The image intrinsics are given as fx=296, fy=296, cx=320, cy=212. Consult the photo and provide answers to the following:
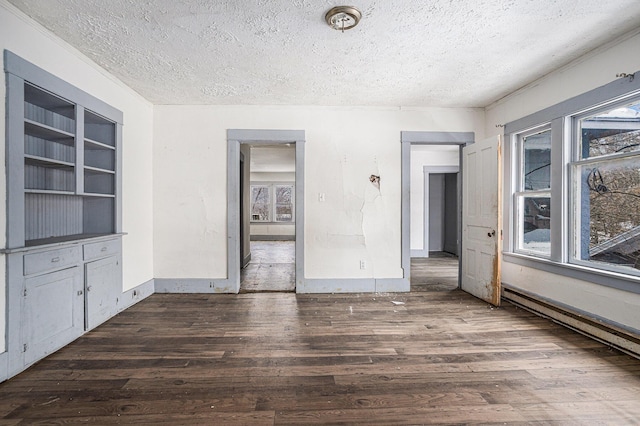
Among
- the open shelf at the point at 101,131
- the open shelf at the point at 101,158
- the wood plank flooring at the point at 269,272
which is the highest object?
the open shelf at the point at 101,131

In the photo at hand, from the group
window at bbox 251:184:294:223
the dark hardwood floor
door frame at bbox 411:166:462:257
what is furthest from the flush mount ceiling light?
window at bbox 251:184:294:223

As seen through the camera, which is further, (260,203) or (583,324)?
(260,203)

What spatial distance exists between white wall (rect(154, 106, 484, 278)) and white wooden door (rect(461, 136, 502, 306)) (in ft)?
2.19

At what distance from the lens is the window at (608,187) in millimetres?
2551

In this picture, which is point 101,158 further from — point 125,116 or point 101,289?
point 101,289

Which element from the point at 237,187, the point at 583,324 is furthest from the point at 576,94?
the point at 237,187

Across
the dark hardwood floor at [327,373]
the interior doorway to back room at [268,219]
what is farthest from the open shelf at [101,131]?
the dark hardwood floor at [327,373]

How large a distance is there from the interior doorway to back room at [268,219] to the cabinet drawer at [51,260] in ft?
6.90

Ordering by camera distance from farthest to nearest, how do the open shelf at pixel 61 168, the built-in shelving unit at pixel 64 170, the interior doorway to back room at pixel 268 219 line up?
the interior doorway to back room at pixel 268 219, the built-in shelving unit at pixel 64 170, the open shelf at pixel 61 168

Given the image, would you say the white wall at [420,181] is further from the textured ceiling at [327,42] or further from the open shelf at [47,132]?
the open shelf at [47,132]

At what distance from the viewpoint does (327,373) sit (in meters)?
2.16

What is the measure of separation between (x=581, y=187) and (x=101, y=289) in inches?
197

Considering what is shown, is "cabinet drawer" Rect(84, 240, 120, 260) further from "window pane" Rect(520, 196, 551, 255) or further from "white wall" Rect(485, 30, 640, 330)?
"window pane" Rect(520, 196, 551, 255)

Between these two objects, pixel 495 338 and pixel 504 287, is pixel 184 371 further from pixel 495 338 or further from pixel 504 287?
pixel 504 287
